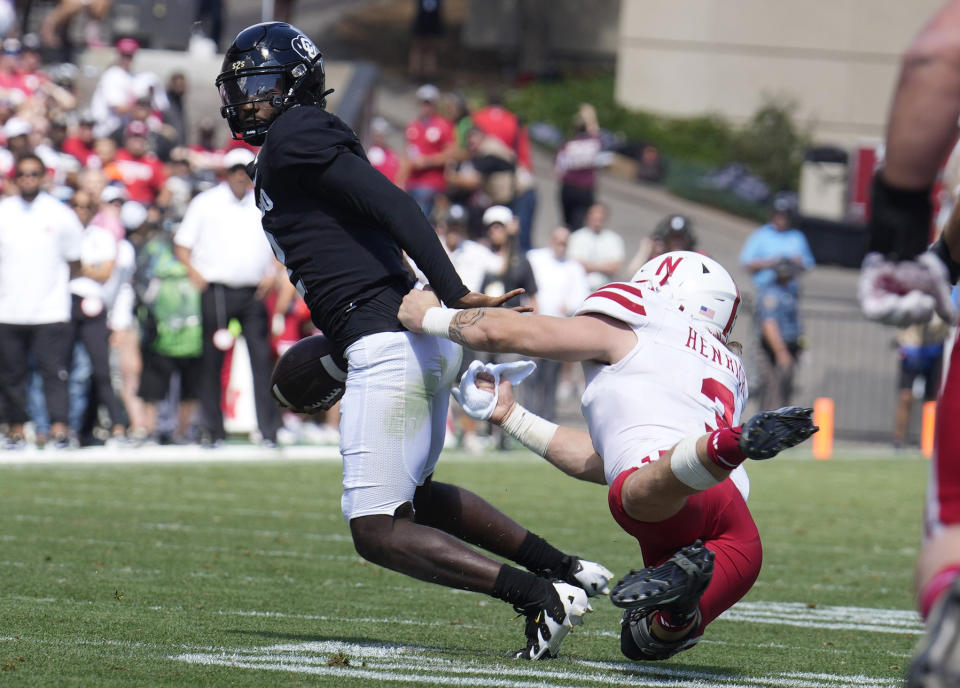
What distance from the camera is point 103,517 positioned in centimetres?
863

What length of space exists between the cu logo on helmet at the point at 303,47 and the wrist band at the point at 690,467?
6.03ft

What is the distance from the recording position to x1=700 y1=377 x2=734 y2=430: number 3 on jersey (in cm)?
517

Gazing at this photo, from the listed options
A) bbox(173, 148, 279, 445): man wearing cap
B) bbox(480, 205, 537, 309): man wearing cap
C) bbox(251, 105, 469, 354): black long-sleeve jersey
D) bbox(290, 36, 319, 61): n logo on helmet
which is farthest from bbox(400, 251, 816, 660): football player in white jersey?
bbox(480, 205, 537, 309): man wearing cap

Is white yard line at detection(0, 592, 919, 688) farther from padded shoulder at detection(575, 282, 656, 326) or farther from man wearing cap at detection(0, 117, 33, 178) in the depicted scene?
man wearing cap at detection(0, 117, 33, 178)

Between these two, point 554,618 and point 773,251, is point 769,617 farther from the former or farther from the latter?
point 773,251

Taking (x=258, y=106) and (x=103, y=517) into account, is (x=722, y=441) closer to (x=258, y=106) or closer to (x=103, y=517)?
(x=258, y=106)

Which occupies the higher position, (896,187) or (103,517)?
(896,187)

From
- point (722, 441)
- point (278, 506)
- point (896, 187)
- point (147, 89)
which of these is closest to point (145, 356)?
point (278, 506)

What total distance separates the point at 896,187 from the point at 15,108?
1444cm

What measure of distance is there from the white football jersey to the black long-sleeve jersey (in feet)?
1.68

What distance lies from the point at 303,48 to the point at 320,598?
2155 millimetres

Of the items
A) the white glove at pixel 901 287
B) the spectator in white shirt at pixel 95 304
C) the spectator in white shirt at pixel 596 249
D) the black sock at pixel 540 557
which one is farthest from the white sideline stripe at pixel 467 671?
the spectator in white shirt at pixel 596 249

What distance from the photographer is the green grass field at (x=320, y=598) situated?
4.79 meters

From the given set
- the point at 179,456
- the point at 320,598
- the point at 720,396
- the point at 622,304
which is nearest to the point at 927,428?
the point at 179,456
